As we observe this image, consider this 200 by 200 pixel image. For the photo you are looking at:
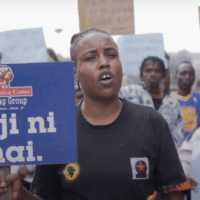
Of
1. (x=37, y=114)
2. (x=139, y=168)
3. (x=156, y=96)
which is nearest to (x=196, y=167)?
(x=156, y=96)

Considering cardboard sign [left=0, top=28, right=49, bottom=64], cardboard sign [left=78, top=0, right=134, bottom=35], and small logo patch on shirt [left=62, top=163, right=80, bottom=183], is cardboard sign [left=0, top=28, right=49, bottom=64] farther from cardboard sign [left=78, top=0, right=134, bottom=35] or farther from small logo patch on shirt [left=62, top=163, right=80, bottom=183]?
small logo patch on shirt [left=62, top=163, right=80, bottom=183]

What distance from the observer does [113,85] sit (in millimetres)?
1234

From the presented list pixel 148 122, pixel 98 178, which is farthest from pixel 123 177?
pixel 148 122

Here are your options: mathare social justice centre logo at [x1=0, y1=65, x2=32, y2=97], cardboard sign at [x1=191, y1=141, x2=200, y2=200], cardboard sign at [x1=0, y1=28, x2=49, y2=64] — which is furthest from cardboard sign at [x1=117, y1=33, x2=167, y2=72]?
mathare social justice centre logo at [x1=0, y1=65, x2=32, y2=97]

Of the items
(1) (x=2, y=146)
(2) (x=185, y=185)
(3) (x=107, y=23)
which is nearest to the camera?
(1) (x=2, y=146)

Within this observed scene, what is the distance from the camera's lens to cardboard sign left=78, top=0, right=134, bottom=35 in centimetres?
348

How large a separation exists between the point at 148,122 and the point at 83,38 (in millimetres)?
422

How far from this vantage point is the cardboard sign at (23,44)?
10.6 feet

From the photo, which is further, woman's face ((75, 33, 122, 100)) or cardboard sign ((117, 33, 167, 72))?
cardboard sign ((117, 33, 167, 72))

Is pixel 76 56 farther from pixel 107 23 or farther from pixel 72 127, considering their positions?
pixel 107 23

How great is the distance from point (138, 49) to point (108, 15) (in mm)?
485

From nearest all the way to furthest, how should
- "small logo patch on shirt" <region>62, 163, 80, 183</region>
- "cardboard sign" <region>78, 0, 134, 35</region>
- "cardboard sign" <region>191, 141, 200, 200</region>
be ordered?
"small logo patch on shirt" <region>62, 163, 80, 183</region>
"cardboard sign" <region>191, 141, 200, 200</region>
"cardboard sign" <region>78, 0, 134, 35</region>

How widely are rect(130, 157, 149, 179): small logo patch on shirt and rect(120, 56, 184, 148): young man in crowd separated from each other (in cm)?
128

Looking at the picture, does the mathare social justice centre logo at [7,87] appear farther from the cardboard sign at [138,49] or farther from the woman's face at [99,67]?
the cardboard sign at [138,49]
